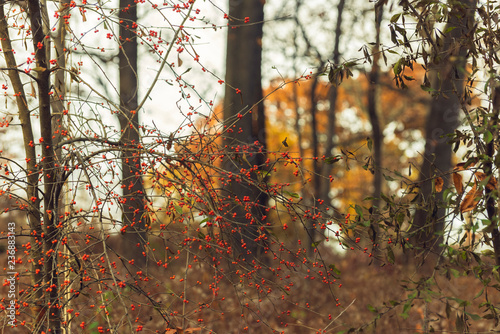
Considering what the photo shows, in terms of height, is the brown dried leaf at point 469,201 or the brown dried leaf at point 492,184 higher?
the brown dried leaf at point 492,184

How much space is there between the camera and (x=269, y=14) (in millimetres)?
13234

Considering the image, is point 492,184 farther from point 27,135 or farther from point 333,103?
point 333,103

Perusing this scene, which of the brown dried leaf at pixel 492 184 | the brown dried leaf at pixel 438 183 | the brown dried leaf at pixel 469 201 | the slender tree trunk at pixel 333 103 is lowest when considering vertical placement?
the brown dried leaf at pixel 469 201

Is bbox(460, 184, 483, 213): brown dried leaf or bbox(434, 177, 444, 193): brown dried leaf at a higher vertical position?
bbox(434, 177, 444, 193): brown dried leaf

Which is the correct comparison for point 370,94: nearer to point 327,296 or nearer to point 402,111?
point 327,296

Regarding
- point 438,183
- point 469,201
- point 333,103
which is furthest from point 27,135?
point 333,103

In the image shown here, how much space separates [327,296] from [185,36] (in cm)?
638

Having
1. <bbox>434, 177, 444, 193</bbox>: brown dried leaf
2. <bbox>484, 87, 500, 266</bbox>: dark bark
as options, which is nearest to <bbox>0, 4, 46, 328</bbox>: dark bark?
<bbox>434, 177, 444, 193</bbox>: brown dried leaf

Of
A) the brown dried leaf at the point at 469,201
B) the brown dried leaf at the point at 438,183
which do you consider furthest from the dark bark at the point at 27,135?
the brown dried leaf at the point at 469,201

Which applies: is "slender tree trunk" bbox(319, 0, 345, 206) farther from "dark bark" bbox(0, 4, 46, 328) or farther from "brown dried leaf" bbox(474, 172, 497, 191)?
"dark bark" bbox(0, 4, 46, 328)

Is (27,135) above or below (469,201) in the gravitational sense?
above

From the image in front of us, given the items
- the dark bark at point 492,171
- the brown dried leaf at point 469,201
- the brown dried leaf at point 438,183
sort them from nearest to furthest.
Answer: the dark bark at point 492,171, the brown dried leaf at point 469,201, the brown dried leaf at point 438,183

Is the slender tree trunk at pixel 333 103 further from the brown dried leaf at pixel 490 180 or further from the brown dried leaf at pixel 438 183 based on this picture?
the brown dried leaf at pixel 490 180

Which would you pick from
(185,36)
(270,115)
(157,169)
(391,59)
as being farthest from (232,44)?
(270,115)
